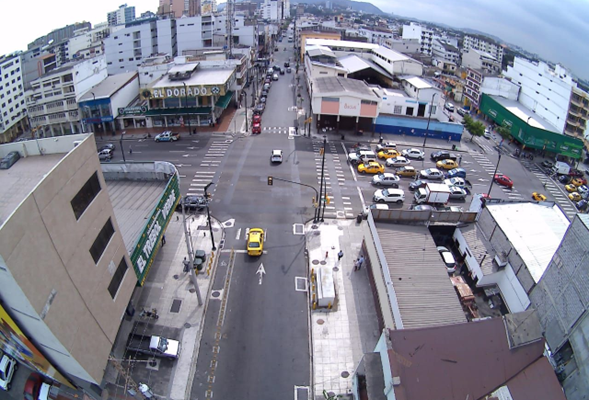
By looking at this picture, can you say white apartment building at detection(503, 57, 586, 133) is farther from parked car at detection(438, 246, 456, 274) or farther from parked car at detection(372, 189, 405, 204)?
parked car at detection(438, 246, 456, 274)

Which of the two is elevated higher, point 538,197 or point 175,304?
point 538,197

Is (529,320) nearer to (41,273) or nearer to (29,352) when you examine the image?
(41,273)

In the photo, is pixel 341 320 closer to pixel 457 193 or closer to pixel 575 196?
pixel 457 193

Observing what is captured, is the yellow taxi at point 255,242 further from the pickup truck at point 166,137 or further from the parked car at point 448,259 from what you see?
the pickup truck at point 166,137

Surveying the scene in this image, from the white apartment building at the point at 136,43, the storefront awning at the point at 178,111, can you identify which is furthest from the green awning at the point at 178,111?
the white apartment building at the point at 136,43

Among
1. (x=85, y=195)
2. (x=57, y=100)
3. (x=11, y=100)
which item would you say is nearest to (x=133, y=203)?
(x=85, y=195)

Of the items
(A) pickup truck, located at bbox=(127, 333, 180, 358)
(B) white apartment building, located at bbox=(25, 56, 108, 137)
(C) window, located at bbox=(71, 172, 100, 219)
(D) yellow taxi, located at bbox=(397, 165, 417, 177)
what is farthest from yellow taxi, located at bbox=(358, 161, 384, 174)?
(B) white apartment building, located at bbox=(25, 56, 108, 137)
